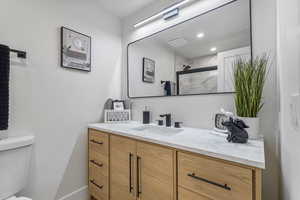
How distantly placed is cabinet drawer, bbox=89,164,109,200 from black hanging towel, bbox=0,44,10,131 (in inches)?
34.3

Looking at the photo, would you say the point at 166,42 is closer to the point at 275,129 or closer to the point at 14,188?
the point at 275,129

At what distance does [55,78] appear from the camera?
1.46m

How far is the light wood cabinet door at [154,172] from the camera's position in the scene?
3.11 feet

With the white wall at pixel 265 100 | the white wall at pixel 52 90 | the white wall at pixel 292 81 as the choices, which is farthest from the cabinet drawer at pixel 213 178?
the white wall at pixel 52 90

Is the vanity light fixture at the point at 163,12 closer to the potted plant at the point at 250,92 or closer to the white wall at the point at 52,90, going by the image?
the white wall at the point at 52,90

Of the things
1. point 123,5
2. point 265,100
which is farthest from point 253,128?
point 123,5

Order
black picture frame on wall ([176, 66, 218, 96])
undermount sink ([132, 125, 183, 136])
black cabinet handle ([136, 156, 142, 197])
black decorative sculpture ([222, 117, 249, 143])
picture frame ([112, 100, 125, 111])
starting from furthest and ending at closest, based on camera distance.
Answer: picture frame ([112, 100, 125, 111]) < undermount sink ([132, 125, 183, 136]) < black picture frame on wall ([176, 66, 218, 96]) < black cabinet handle ([136, 156, 142, 197]) < black decorative sculpture ([222, 117, 249, 143])

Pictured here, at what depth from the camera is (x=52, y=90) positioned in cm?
144

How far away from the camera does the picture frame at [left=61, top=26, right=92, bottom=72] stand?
1.51 metres

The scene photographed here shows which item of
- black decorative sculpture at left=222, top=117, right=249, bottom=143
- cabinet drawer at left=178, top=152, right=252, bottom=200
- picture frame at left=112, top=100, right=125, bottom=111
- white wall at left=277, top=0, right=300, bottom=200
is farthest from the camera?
picture frame at left=112, top=100, right=125, bottom=111

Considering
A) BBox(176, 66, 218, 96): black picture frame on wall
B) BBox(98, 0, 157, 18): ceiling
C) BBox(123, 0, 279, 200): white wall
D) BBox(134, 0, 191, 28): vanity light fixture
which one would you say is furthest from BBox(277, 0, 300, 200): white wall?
BBox(98, 0, 157, 18): ceiling

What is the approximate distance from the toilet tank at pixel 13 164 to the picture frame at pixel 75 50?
0.79 m

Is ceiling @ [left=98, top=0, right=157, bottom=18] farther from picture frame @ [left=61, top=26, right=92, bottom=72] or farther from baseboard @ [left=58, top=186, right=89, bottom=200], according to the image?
baseboard @ [left=58, top=186, right=89, bottom=200]

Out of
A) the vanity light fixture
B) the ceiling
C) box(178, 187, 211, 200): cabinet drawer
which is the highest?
the ceiling
